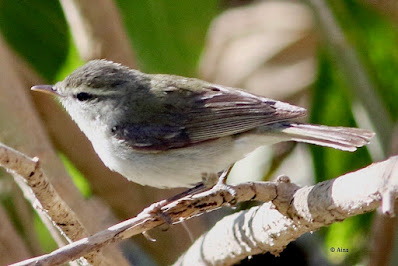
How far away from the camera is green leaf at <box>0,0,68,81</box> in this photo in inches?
157

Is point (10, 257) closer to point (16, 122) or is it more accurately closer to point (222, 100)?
point (16, 122)

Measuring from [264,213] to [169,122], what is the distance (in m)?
0.81

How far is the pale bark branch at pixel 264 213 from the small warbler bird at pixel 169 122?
0.38 meters

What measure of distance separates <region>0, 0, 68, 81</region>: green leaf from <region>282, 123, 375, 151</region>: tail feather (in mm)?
1422

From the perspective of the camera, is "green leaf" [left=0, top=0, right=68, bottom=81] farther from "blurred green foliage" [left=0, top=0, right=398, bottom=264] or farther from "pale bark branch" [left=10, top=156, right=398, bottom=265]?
"pale bark branch" [left=10, top=156, right=398, bottom=265]

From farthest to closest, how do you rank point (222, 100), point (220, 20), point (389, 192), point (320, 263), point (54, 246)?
point (220, 20), point (54, 246), point (320, 263), point (222, 100), point (389, 192)

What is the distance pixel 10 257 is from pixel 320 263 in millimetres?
1530

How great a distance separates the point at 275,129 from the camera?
326 centimetres

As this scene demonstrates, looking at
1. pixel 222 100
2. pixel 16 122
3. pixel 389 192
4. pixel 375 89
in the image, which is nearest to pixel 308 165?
pixel 375 89

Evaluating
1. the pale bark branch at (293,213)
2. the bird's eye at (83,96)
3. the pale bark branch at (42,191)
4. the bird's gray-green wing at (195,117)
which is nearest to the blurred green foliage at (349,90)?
the bird's gray-green wing at (195,117)

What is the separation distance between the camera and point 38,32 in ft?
13.4

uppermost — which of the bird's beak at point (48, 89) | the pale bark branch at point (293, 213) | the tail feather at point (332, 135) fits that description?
the bird's beak at point (48, 89)

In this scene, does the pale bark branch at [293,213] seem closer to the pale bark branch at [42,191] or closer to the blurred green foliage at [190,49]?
the pale bark branch at [42,191]

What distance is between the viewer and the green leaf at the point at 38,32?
13.1 ft
